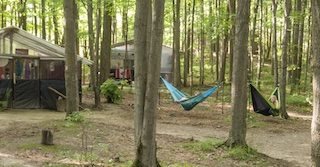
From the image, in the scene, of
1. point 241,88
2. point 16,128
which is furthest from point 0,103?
point 241,88

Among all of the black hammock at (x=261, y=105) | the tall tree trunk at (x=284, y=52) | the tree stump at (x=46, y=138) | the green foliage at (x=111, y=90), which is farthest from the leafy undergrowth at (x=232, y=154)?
the green foliage at (x=111, y=90)

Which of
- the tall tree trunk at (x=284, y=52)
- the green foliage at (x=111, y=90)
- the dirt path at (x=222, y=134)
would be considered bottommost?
the dirt path at (x=222, y=134)

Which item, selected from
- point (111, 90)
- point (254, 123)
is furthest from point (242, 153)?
point (111, 90)

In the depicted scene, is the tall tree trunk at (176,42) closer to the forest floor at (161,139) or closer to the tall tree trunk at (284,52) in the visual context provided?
the forest floor at (161,139)

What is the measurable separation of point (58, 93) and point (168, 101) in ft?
16.7

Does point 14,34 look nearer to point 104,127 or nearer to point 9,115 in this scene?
point 9,115

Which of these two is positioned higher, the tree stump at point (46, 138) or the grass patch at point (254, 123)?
the tree stump at point (46, 138)

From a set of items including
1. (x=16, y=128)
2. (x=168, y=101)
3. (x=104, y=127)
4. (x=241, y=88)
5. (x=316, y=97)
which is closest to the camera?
(x=316, y=97)

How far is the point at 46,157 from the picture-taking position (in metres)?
6.40

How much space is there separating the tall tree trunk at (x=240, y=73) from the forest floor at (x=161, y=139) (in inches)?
17.1

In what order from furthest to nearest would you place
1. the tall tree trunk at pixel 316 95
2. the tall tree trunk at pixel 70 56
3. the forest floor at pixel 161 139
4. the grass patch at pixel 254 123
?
the grass patch at pixel 254 123, the tall tree trunk at pixel 70 56, the forest floor at pixel 161 139, the tall tree trunk at pixel 316 95

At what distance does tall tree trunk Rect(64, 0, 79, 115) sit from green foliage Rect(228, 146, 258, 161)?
4.22 meters

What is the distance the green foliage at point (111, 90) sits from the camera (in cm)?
1390

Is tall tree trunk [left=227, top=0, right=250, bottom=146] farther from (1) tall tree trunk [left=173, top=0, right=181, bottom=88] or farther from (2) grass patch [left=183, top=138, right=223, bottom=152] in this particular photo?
(1) tall tree trunk [left=173, top=0, right=181, bottom=88]
